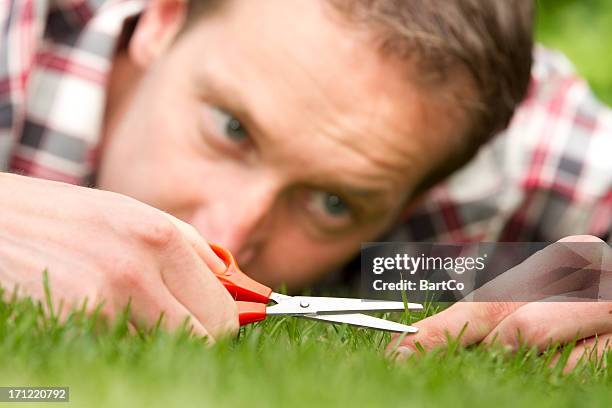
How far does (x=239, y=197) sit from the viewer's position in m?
2.09

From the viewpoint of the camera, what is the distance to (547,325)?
4.31ft

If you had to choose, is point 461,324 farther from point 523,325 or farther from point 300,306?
point 300,306

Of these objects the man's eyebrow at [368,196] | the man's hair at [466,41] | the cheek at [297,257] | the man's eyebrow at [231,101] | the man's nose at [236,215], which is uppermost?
the man's hair at [466,41]

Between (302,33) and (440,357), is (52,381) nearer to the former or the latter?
(440,357)

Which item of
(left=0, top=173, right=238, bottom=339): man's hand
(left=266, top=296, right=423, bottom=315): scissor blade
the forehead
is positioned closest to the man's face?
the forehead

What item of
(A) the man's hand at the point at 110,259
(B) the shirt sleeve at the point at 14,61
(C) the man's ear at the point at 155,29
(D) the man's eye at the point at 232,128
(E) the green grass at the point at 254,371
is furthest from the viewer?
(C) the man's ear at the point at 155,29

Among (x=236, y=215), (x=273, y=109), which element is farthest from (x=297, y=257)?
(x=273, y=109)

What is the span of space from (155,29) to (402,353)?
1.61 metres

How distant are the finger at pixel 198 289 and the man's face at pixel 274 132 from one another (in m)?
0.86

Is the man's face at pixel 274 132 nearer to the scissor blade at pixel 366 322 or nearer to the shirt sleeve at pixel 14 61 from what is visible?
the shirt sleeve at pixel 14 61

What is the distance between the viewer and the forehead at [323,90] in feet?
6.88

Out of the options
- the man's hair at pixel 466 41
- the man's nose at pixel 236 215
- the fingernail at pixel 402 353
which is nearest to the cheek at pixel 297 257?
the man's nose at pixel 236 215

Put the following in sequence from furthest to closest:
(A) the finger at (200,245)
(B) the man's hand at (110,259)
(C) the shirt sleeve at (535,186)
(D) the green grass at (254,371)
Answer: (C) the shirt sleeve at (535,186) → (A) the finger at (200,245) → (B) the man's hand at (110,259) → (D) the green grass at (254,371)

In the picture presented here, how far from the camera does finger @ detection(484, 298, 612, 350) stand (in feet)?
4.28
